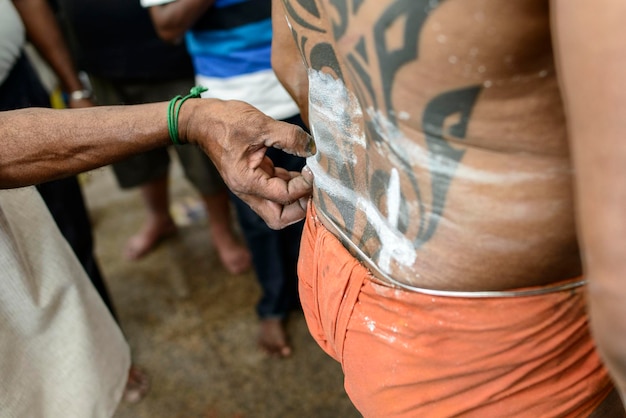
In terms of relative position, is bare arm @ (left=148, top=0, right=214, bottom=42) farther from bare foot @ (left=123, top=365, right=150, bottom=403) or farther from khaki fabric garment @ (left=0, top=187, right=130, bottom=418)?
bare foot @ (left=123, top=365, right=150, bottom=403)

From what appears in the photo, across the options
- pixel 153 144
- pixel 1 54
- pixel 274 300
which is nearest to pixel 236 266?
pixel 274 300

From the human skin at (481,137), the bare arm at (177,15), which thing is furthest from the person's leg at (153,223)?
the human skin at (481,137)

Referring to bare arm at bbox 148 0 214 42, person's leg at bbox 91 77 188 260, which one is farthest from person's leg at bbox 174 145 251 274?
bare arm at bbox 148 0 214 42

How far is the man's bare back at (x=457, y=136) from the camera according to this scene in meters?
0.48

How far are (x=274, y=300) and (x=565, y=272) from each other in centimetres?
117

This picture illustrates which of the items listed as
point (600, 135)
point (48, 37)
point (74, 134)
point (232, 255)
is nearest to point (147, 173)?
point (232, 255)

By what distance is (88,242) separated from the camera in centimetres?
147

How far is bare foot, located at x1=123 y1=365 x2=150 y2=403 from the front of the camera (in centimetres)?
157

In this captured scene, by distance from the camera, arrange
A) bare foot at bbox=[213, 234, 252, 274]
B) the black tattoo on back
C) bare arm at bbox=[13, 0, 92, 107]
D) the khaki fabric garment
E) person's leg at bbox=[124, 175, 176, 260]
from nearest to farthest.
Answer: the black tattoo on back, the khaki fabric garment, bare arm at bbox=[13, 0, 92, 107], bare foot at bbox=[213, 234, 252, 274], person's leg at bbox=[124, 175, 176, 260]

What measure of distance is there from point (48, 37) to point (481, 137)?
133cm

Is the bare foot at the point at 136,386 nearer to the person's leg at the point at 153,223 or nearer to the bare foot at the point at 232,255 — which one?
the bare foot at the point at 232,255

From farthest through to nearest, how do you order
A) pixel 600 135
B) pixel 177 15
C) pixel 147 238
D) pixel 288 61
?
pixel 147 238, pixel 177 15, pixel 288 61, pixel 600 135

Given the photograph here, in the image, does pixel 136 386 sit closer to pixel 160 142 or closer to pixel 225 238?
pixel 225 238

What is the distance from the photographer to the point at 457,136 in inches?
21.1
